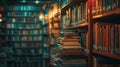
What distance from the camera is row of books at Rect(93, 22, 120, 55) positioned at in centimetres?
185

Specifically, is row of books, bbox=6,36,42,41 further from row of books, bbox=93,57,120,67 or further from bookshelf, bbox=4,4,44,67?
row of books, bbox=93,57,120,67

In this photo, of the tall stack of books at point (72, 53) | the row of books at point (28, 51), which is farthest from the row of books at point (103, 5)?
the row of books at point (28, 51)

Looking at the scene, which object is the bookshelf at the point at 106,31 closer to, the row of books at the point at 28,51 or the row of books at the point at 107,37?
the row of books at the point at 107,37

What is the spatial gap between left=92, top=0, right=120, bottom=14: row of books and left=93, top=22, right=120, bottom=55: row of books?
0.12m

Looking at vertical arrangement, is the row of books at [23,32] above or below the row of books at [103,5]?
below

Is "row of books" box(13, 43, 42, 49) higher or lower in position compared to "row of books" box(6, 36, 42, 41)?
lower

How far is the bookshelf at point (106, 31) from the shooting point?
1.84 metres

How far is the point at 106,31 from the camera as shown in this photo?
2.07m

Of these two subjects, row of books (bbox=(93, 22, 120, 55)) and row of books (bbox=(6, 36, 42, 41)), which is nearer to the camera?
row of books (bbox=(93, 22, 120, 55))

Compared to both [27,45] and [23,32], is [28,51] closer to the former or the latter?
[27,45]

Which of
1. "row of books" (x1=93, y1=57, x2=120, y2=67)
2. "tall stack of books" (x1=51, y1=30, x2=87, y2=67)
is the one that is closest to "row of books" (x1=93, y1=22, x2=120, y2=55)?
"row of books" (x1=93, y1=57, x2=120, y2=67)

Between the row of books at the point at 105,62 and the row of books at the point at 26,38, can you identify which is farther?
the row of books at the point at 26,38

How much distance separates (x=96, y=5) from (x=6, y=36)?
370 inches

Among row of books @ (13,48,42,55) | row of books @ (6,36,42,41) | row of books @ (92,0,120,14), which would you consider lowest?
→ row of books @ (13,48,42,55)
